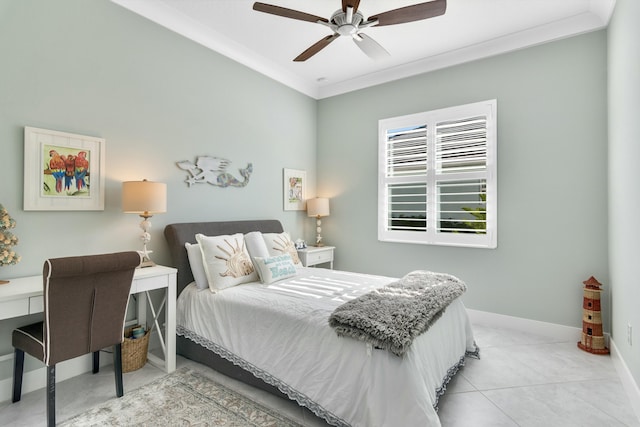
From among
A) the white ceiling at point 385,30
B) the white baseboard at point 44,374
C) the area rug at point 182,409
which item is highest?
the white ceiling at point 385,30

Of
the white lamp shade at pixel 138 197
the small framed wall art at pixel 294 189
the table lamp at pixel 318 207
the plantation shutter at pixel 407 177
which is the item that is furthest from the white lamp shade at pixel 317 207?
the white lamp shade at pixel 138 197

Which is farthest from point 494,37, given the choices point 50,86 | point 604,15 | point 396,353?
point 50,86

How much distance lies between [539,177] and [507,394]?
212cm

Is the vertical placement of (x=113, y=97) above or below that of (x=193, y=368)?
above

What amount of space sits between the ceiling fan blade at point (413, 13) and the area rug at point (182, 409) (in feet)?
8.98

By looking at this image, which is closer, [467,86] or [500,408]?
[500,408]

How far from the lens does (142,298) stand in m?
2.79

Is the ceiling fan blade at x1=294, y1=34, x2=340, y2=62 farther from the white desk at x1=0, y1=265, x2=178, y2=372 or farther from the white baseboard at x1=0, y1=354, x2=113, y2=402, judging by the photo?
the white baseboard at x1=0, y1=354, x2=113, y2=402

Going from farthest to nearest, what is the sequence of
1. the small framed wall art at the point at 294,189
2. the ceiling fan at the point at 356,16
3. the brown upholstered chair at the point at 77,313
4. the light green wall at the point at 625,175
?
1. the small framed wall art at the point at 294,189
2. the ceiling fan at the point at 356,16
3. the light green wall at the point at 625,175
4. the brown upholstered chair at the point at 77,313

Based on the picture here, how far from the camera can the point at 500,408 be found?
6.61ft

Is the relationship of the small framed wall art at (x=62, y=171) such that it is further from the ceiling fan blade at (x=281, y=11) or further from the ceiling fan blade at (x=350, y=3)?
the ceiling fan blade at (x=350, y=3)

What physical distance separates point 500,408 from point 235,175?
3.13 meters

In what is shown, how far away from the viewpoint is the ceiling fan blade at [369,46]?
8.52 ft

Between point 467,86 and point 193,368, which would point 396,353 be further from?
point 467,86
